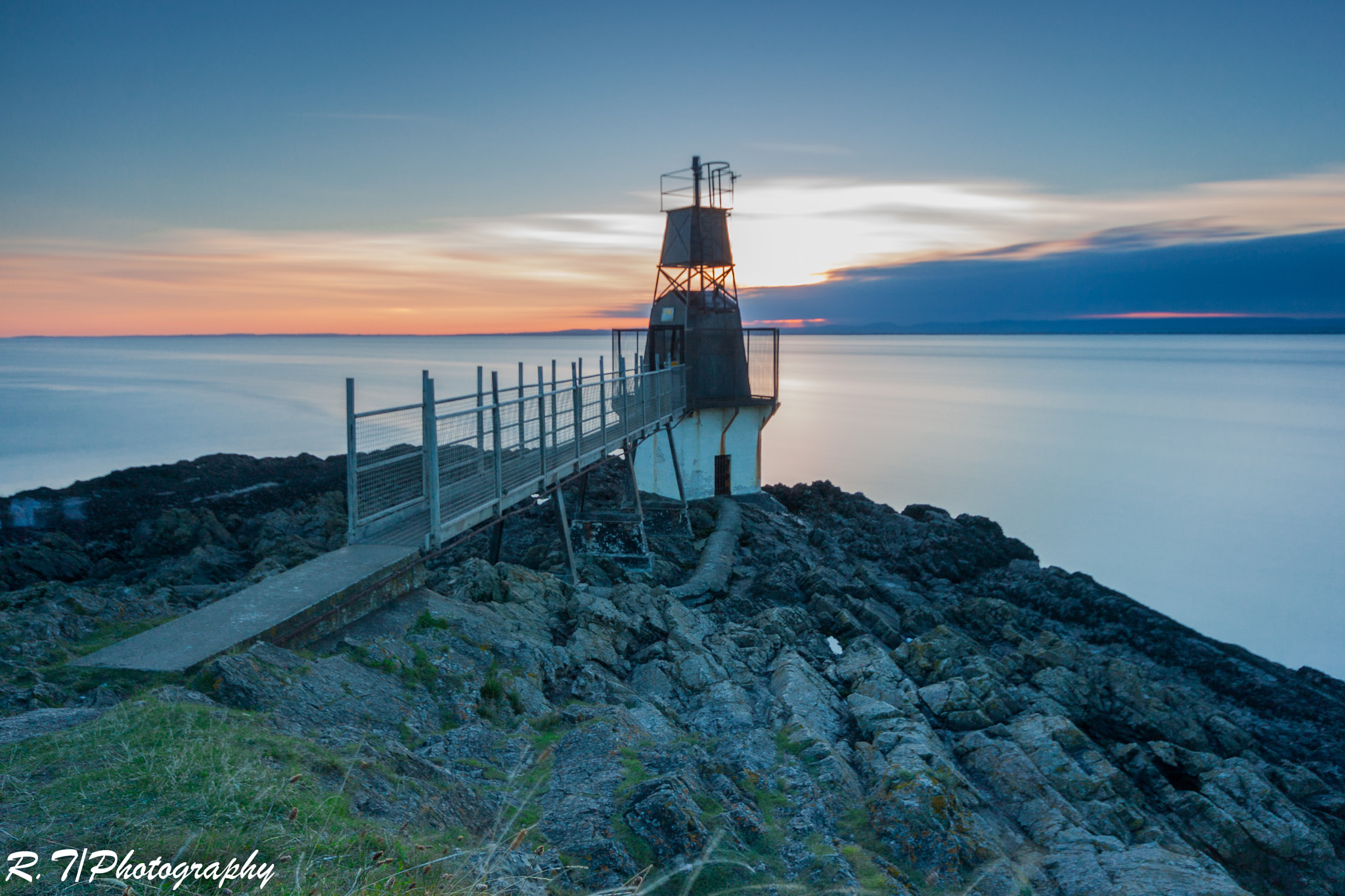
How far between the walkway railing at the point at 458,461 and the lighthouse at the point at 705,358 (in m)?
9.12

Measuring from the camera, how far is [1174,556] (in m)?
28.7

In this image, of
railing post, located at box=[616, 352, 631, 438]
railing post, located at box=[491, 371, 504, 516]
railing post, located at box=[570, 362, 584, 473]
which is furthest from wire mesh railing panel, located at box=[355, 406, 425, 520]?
railing post, located at box=[616, 352, 631, 438]

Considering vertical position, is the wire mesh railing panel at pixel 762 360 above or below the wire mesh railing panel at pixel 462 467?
above

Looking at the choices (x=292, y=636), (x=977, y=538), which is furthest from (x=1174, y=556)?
(x=292, y=636)

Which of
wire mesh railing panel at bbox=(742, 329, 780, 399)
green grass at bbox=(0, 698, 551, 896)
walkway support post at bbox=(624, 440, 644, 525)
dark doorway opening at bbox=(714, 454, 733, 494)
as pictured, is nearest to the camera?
green grass at bbox=(0, 698, 551, 896)

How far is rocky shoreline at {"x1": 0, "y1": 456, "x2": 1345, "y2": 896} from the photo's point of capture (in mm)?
5035

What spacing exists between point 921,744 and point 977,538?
16.0 metres

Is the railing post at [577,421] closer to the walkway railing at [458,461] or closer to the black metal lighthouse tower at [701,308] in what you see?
the walkway railing at [458,461]

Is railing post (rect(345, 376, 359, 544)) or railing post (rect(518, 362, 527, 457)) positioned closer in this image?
railing post (rect(345, 376, 359, 544))

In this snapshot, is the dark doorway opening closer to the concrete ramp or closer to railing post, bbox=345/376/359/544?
railing post, bbox=345/376/359/544

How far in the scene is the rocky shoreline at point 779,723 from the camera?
5035mm
